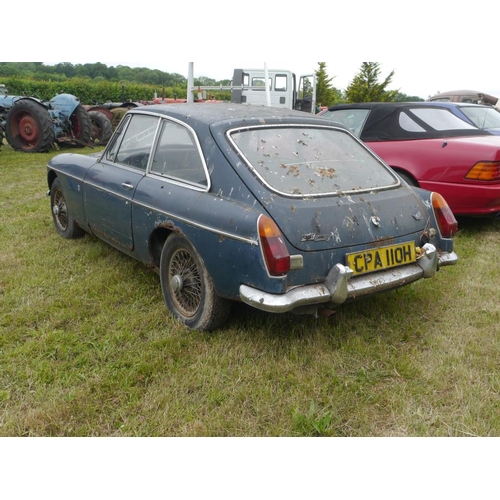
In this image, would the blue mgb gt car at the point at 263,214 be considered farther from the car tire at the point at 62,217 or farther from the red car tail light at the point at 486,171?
the red car tail light at the point at 486,171

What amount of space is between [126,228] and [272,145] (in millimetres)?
1269

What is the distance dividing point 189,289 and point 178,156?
2.95ft

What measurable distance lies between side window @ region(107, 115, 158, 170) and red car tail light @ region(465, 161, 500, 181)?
10.5 ft

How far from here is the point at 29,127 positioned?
1127cm

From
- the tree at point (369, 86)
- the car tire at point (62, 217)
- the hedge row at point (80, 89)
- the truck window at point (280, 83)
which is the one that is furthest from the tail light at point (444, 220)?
the tree at point (369, 86)

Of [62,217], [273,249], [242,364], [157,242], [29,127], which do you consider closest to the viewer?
[273,249]

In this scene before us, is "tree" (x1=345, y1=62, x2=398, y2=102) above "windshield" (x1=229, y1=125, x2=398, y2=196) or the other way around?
above

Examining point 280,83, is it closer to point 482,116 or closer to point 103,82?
point 482,116

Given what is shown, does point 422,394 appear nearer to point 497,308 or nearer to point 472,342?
point 472,342

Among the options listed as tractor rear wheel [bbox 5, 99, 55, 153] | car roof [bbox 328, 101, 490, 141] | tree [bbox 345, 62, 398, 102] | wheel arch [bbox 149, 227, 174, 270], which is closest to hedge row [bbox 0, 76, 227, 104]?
tree [bbox 345, 62, 398, 102]

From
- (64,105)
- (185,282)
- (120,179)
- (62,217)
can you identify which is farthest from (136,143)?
(64,105)

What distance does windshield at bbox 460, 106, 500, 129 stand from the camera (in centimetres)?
680

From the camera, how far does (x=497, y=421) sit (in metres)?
2.26

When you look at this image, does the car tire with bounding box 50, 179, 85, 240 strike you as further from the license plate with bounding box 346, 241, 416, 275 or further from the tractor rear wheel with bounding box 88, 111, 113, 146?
the tractor rear wheel with bounding box 88, 111, 113, 146
